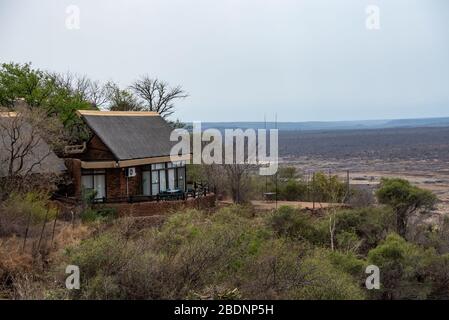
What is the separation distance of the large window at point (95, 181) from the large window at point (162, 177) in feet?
7.53

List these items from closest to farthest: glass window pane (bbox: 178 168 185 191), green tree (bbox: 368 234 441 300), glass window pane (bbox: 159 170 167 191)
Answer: green tree (bbox: 368 234 441 300)
glass window pane (bbox: 159 170 167 191)
glass window pane (bbox: 178 168 185 191)

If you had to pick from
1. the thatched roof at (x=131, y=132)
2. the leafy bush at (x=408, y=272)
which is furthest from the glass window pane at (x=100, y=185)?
the leafy bush at (x=408, y=272)

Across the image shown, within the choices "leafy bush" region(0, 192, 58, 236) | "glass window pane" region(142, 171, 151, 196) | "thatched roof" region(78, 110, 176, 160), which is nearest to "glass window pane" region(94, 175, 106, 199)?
"thatched roof" region(78, 110, 176, 160)

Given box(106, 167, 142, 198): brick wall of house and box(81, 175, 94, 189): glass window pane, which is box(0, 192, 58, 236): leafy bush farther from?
box(106, 167, 142, 198): brick wall of house

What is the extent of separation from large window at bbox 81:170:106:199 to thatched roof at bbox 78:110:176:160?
1.39 m

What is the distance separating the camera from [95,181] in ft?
91.6

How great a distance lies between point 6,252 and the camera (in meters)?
15.1

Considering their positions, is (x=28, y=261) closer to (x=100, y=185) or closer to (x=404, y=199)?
(x=100, y=185)

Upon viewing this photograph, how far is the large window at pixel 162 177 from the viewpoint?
29719 mm

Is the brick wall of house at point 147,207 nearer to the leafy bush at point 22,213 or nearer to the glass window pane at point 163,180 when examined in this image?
the leafy bush at point 22,213

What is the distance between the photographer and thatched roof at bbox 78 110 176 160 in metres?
28.2

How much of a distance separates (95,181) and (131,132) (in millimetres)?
3573

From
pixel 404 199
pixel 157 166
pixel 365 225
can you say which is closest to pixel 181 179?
pixel 157 166
